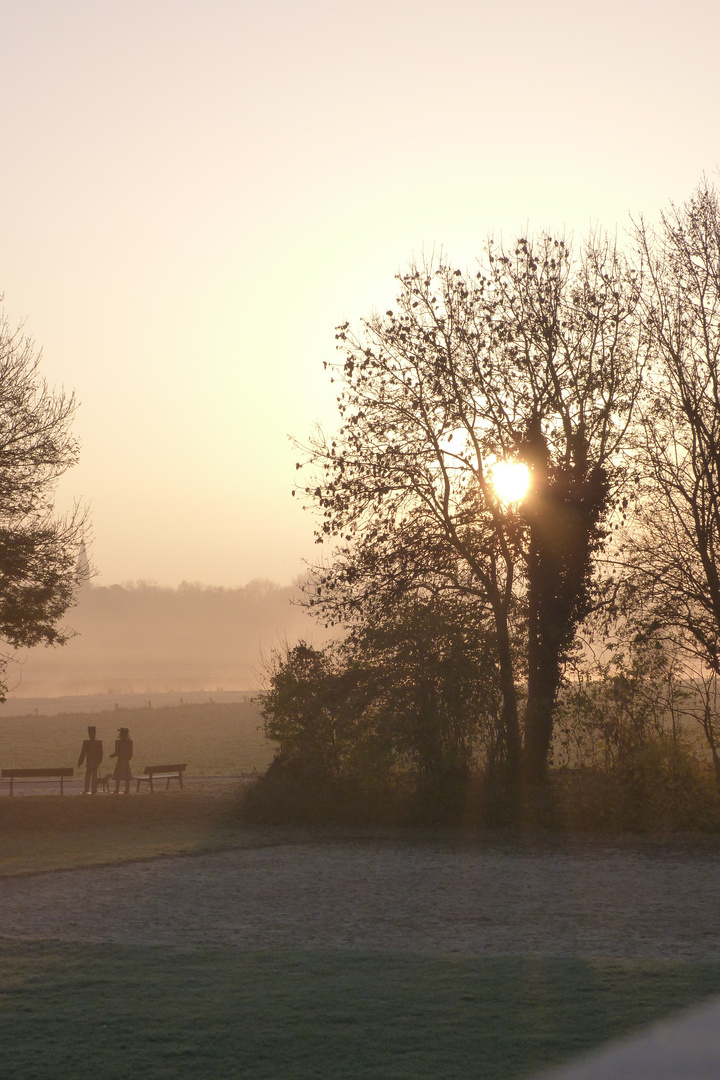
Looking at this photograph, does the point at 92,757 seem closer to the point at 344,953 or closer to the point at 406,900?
the point at 406,900

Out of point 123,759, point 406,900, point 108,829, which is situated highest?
point 123,759

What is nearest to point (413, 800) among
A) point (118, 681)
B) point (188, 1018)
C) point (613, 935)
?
point (613, 935)

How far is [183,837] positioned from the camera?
1928 centimetres

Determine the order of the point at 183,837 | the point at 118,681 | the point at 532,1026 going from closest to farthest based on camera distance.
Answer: the point at 532,1026 → the point at 183,837 → the point at 118,681

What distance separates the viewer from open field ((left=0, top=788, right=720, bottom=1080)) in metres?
6.61

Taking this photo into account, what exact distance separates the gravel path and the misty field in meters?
10.7

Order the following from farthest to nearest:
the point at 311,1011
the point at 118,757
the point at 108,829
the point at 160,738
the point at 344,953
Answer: the point at 160,738 → the point at 118,757 → the point at 108,829 → the point at 344,953 → the point at 311,1011

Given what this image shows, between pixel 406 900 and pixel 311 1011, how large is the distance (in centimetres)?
586

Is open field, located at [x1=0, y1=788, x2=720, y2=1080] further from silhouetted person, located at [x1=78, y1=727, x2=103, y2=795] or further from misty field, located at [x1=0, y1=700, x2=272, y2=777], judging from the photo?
misty field, located at [x1=0, y1=700, x2=272, y2=777]

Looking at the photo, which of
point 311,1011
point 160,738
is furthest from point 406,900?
point 160,738

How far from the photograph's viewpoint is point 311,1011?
743 cm

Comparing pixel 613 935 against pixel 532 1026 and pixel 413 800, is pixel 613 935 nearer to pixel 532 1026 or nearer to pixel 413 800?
pixel 532 1026

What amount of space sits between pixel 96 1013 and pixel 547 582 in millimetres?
16981

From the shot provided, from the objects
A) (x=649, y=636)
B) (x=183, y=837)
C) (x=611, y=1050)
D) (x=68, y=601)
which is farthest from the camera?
(x=68, y=601)
